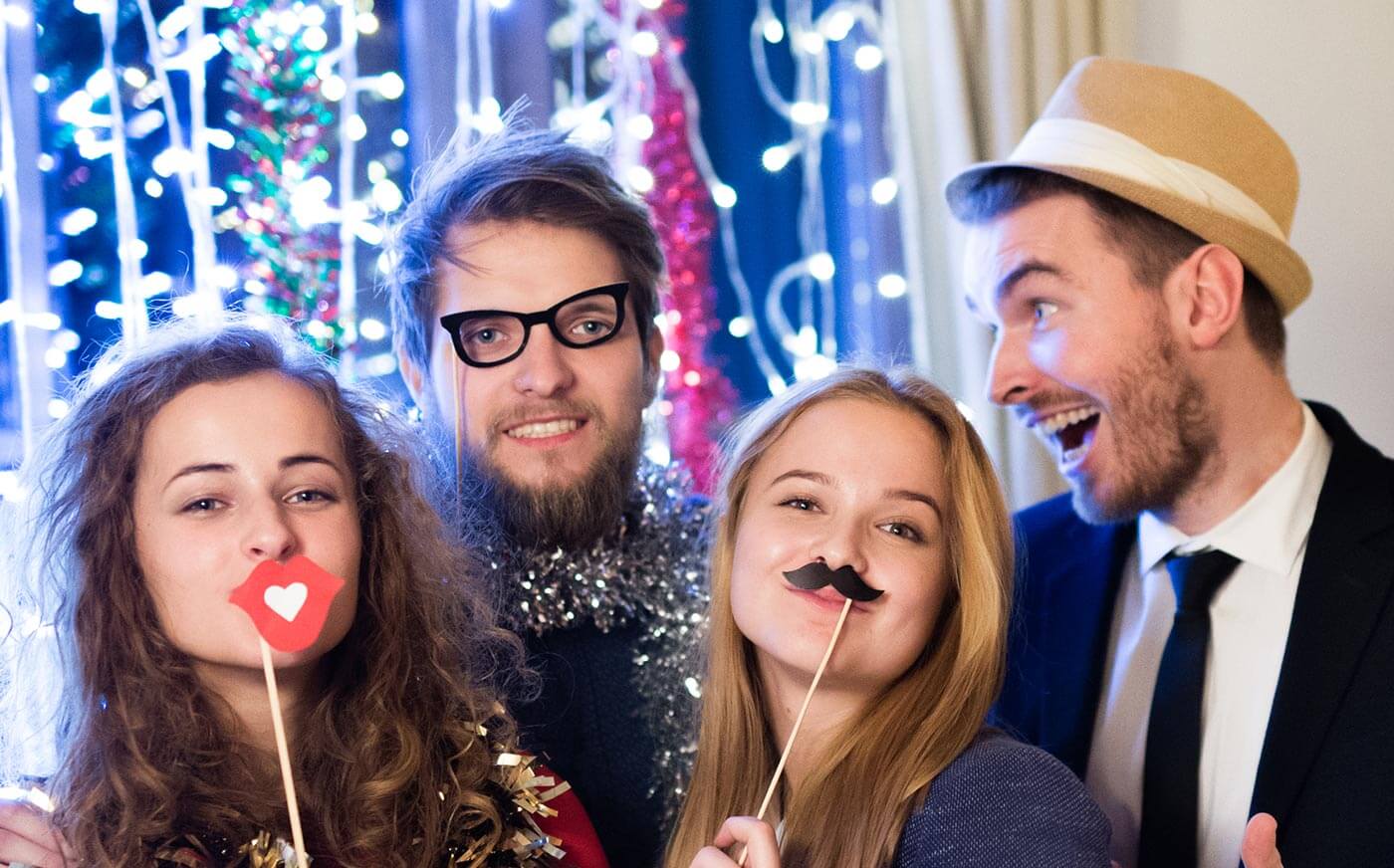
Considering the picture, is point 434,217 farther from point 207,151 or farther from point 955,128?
point 955,128

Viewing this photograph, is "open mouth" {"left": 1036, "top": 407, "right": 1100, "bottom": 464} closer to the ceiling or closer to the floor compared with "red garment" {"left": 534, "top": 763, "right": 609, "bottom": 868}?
closer to the ceiling

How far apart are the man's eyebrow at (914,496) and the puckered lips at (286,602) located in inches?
22.9

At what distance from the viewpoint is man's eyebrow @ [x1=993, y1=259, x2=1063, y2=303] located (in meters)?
1.96

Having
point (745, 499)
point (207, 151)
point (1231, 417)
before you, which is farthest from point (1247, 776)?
point (207, 151)

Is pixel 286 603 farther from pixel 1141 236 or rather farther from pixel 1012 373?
pixel 1141 236

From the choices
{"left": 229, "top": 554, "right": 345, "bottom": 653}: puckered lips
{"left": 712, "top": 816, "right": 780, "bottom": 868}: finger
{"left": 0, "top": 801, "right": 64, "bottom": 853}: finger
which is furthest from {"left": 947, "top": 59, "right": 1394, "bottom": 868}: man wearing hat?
{"left": 0, "top": 801, "right": 64, "bottom": 853}: finger

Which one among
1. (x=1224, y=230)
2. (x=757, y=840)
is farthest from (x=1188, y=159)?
(x=757, y=840)

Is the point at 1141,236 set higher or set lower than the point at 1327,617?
higher

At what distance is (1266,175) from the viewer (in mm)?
1940

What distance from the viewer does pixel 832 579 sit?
4.55 ft

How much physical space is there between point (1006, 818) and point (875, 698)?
0.76 ft

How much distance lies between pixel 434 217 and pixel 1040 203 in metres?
0.84

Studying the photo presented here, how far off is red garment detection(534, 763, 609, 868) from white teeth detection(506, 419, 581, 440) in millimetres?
423

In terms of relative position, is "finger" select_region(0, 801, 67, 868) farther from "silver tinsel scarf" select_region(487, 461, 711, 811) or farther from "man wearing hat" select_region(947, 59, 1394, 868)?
"man wearing hat" select_region(947, 59, 1394, 868)
